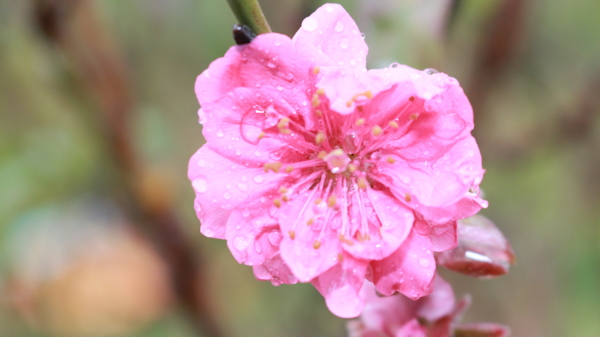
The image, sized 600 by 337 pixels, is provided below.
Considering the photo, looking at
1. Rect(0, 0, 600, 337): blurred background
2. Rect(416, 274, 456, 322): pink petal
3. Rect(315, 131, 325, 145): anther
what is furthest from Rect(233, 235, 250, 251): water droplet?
Rect(0, 0, 600, 337): blurred background

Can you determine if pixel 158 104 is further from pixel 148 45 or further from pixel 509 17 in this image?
pixel 509 17

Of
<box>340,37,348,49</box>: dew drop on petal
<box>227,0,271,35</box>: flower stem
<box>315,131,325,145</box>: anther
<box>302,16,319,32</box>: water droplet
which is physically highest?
<box>227,0,271,35</box>: flower stem

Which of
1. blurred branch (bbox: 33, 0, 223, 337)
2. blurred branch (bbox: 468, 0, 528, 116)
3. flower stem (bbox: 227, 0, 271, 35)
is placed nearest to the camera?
flower stem (bbox: 227, 0, 271, 35)

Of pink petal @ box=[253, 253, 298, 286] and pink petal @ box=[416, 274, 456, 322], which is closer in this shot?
pink petal @ box=[253, 253, 298, 286]

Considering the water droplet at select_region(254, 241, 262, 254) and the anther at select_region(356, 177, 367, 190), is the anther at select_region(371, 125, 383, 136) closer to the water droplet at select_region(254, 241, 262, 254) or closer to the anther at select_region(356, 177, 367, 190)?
the anther at select_region(356, 177, 367, 190)

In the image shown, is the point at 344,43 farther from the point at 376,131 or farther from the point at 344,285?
the point at 344,285

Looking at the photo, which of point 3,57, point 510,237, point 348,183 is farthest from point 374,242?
point 3,57

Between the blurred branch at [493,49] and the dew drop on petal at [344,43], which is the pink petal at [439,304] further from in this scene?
the blurred branch at [493,49]
